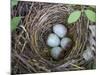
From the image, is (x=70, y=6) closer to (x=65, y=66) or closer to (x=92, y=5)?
(x=92, y=5)

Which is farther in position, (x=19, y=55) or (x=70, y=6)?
(x=70, y=6)

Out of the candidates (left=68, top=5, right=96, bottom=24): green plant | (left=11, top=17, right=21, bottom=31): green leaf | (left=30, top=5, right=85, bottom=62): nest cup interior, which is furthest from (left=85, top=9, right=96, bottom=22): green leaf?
(left=11, top=17, right=21, bottom=31): green leaf

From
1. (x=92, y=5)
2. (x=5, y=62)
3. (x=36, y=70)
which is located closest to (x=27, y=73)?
(x=36, y=70)

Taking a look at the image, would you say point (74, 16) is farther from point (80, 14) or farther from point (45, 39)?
point (45, 39)

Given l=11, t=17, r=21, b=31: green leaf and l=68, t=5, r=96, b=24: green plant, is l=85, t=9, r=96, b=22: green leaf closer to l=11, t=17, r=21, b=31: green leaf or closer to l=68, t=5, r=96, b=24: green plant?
l=68, t=5, r=96, b=24: green plant

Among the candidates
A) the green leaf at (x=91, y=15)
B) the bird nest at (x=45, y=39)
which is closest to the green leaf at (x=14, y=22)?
the bird nest at (x=45, y=39)
